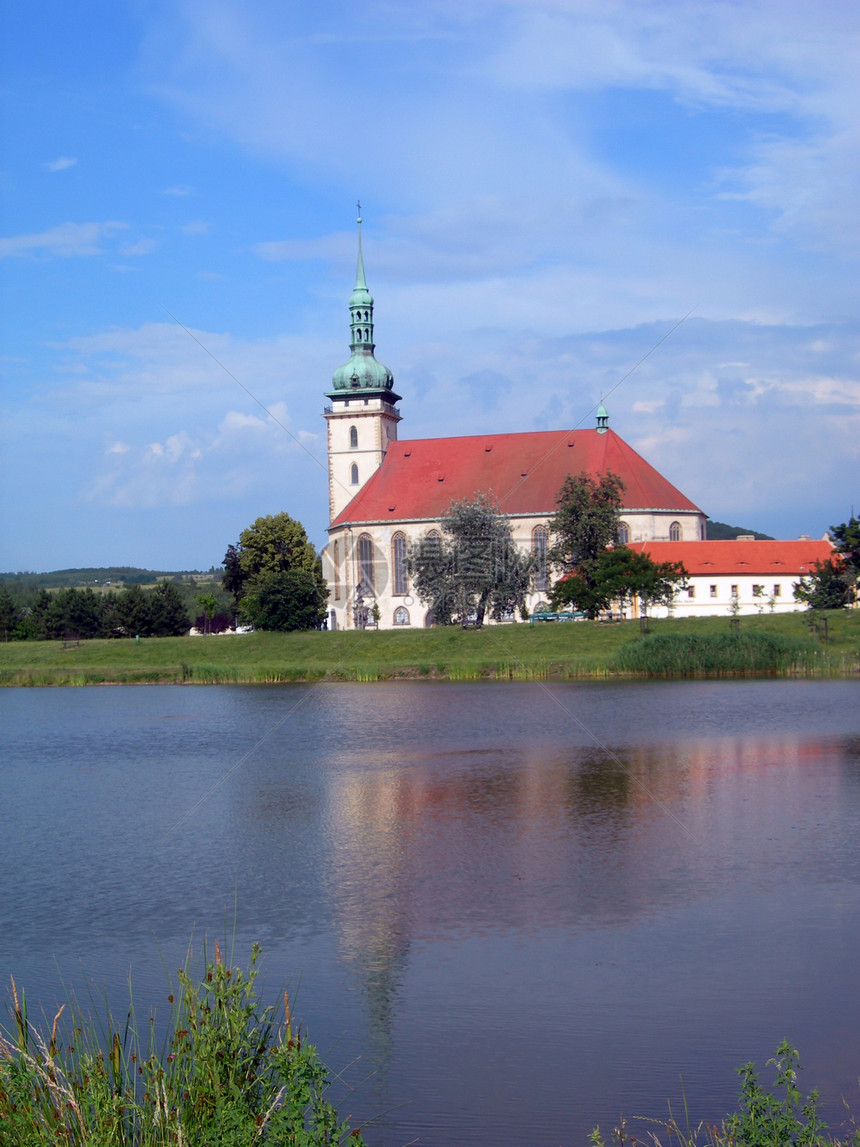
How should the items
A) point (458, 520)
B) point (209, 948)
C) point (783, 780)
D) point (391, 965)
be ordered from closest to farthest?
point (391, 965) < point (209, 948) < point (783, 780) < point (458, 520)

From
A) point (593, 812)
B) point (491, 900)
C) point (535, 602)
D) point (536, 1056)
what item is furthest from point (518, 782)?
point (535, 602)

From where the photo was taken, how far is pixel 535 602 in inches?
3152

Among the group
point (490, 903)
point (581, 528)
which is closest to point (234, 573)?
point (581, 528)

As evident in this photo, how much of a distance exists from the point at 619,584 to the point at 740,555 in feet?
76.9

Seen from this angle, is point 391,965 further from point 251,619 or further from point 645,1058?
point 251,619

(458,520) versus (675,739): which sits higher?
(458,520)

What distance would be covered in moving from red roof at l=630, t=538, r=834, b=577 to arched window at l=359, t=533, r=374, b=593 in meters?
19.1

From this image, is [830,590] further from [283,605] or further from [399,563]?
[399,563]

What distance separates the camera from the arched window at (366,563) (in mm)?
85125

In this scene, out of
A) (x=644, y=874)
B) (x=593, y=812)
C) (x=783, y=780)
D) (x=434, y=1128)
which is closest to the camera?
(x=434, y=1128)

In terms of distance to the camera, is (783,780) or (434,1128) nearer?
(434,1128)

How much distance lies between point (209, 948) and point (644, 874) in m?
4.56

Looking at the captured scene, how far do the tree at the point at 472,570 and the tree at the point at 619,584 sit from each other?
192 inches

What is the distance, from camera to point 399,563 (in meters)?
84.2
